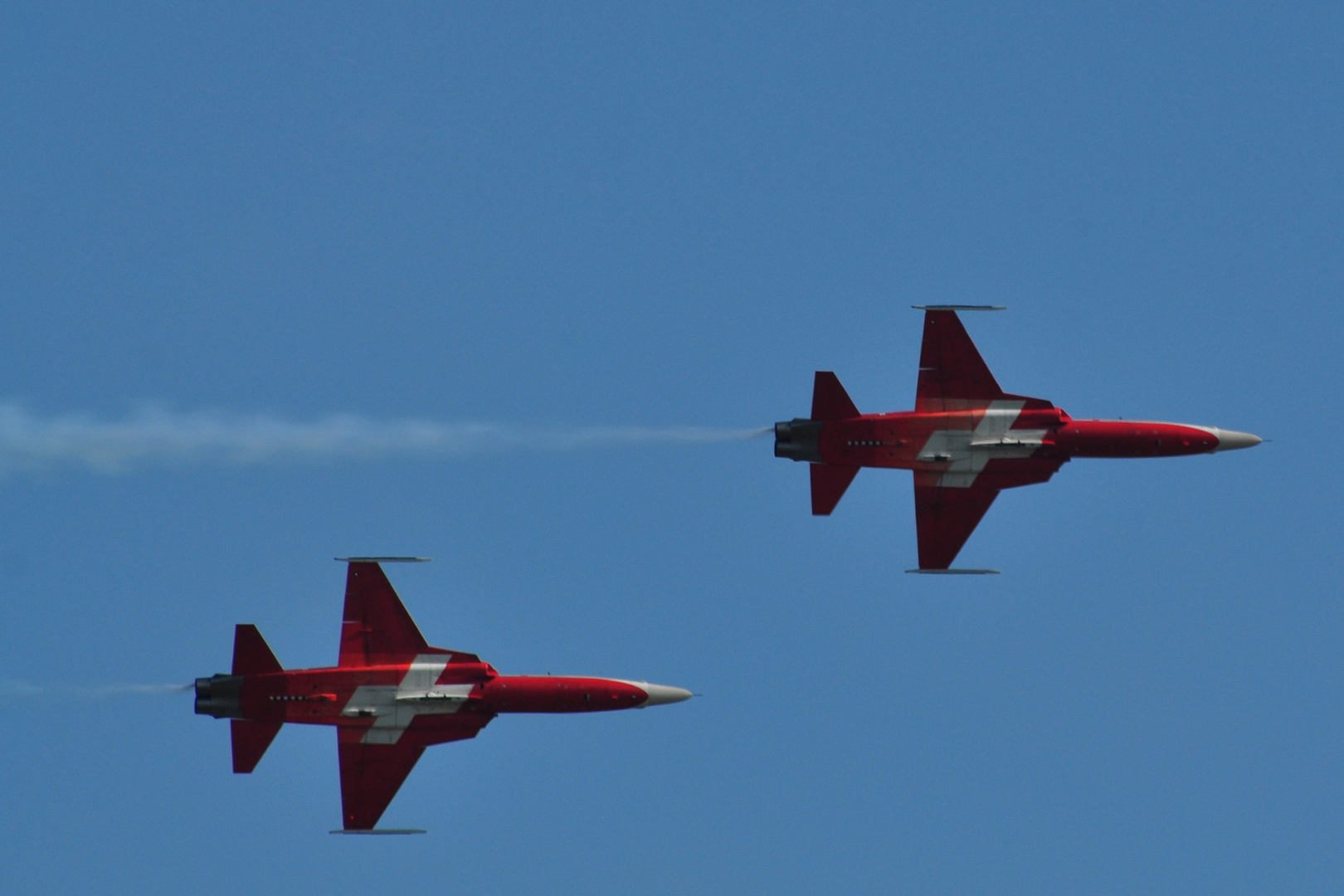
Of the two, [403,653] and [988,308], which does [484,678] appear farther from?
[988,308]

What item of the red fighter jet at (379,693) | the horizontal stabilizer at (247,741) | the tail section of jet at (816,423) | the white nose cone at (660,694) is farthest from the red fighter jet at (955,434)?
the horizontal stabilizer at (247,741)

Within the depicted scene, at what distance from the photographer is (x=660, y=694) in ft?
350

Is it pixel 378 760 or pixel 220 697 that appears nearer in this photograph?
pixel 220 697

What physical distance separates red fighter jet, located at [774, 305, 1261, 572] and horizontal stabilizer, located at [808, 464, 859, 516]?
3cm

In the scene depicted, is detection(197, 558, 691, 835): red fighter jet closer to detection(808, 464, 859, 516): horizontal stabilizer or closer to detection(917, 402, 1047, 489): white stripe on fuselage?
detection(808, 464, 859, 516): horizontal stabilizer

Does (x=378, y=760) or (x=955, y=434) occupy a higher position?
(x=955, y=434)

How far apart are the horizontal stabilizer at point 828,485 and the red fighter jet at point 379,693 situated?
7.67 meters

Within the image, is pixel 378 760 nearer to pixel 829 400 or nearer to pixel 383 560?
pixel 383 560

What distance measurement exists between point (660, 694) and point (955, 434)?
511 inches

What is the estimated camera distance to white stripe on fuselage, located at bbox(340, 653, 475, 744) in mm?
106250

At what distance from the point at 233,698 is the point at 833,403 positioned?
2187 centimetres

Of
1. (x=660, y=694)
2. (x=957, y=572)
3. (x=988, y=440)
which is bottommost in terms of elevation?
(x=660, y=694)

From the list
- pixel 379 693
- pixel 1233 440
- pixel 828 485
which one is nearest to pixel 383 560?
pixel 379 693

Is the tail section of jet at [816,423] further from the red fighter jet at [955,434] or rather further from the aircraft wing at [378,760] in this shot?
the aircraft wing at [378,760]
